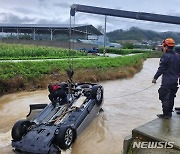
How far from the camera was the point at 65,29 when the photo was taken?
47.3m

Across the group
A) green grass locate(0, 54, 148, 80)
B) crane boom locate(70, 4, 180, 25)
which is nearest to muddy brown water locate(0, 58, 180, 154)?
green grass locate(0, 54, 148, 80)

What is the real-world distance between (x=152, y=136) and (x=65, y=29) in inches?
1698

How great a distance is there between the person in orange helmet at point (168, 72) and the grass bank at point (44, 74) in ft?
30.1

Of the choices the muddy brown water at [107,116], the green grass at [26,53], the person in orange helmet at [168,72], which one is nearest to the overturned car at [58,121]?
the muddy brown water at [107,116]

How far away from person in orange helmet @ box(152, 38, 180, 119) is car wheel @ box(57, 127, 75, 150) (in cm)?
213

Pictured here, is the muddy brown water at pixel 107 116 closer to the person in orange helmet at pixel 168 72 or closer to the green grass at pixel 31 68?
the green grass at pixel 31 68

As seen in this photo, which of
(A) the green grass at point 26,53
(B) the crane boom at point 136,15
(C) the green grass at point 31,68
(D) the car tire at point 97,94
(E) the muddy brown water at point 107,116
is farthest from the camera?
(A) the green grass at point 26,53

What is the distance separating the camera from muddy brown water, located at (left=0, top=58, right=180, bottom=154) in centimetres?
746

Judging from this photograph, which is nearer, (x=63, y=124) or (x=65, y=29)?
(x=63, y=124)

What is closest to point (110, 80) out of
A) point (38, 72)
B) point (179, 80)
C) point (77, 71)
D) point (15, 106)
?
point (77, 71)

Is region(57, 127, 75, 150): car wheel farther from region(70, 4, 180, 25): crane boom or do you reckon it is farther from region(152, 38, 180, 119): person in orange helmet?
region(70, 4, 180, 25): crane boom

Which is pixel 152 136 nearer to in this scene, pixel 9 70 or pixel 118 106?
pixel 118 106

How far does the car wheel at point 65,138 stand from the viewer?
6.30 metres

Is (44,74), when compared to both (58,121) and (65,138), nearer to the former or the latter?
(58,121)
